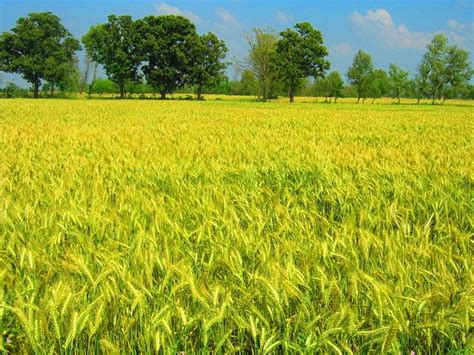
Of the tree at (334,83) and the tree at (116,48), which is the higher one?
the tree at (116,48)

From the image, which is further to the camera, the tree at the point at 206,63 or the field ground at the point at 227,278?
the tree at the point at 206,63

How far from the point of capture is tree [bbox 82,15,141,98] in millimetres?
74688

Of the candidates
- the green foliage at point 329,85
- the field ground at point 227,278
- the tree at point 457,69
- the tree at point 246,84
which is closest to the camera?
the field ground at point 227,278

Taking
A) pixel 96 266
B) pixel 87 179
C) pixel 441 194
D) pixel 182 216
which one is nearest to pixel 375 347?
pixel 96 266

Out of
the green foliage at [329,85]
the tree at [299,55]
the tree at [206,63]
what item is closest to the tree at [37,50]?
the tree at [206,63]

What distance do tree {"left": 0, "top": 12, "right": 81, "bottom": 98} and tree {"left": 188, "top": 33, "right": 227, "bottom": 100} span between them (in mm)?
21528

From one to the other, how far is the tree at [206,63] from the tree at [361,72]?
136 feet

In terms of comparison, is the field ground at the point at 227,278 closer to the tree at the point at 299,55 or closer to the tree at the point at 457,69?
the tree at the point at 299,55

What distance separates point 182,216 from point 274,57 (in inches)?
2937

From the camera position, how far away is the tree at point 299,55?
7381 cm

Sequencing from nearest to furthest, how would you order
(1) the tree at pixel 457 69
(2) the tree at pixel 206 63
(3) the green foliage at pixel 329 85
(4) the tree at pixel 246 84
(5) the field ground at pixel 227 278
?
(5) the field ground at pixel 227 278
(2) the tree at pixel 206 63
(1) the tree at pixel 457 69
(3) the green foliage at pixel 329 85
(4) the tree at pixel 246 84

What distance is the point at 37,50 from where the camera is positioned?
7706cm

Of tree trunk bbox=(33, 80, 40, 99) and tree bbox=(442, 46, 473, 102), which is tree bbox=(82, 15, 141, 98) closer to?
tree trunk bbox=(33, 80, 40, 99)

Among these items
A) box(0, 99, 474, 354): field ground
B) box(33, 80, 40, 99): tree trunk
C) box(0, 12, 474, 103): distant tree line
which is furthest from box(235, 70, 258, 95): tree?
box(0, 99, 474, 354): field ground
